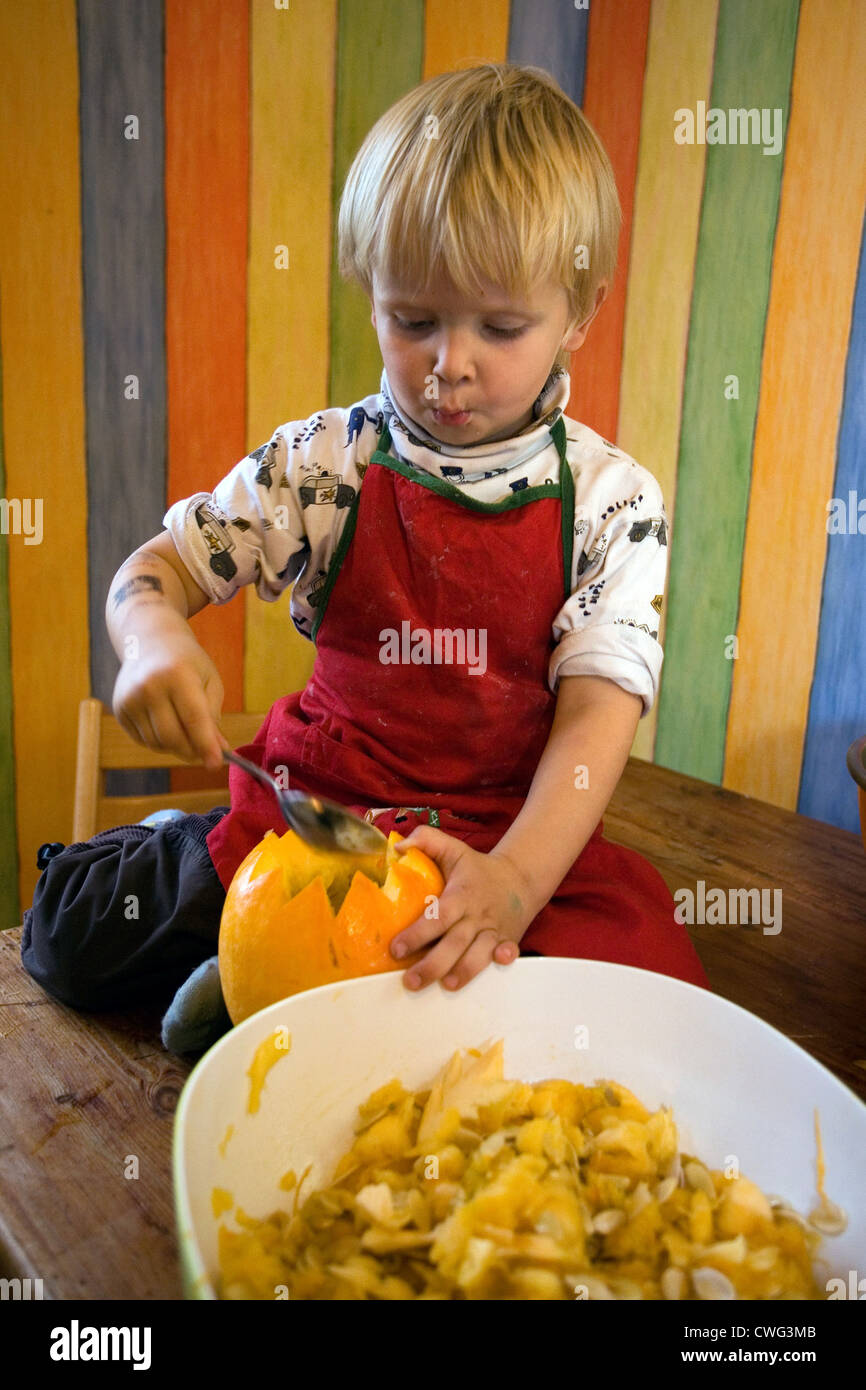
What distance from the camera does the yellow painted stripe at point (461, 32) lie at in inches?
56.9

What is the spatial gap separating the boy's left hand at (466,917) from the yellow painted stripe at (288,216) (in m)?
0.91

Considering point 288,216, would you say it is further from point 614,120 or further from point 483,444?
point 483,444

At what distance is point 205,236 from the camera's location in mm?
1369

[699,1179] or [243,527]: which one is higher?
[243,527]

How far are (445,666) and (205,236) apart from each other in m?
0.82

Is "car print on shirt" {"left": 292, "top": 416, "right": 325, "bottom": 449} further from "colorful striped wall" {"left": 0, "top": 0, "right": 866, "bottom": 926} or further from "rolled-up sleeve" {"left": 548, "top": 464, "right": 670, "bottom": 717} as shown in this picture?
"colorful striped wall" {"left": 0, "top": 0, "right": 866, "bottom": 926}

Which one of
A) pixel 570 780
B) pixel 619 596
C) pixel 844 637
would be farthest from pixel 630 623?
pixel 844 637

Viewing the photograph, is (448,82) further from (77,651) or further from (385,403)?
(77,651)

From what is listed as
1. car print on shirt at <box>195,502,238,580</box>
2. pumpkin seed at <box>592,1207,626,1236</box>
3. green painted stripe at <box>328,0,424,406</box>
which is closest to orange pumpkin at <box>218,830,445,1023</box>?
pumpkin seed at <box>592,1207,626,1236</box>

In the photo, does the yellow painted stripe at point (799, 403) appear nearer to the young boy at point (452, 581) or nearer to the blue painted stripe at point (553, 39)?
the blue painted stripe at point (553, 39)
